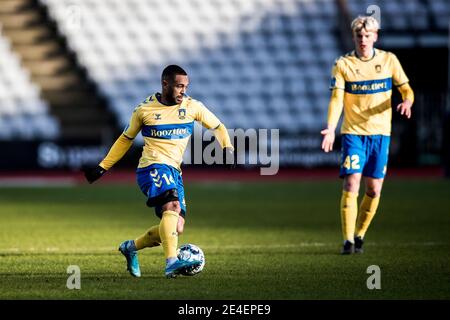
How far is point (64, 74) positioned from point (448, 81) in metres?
9.15

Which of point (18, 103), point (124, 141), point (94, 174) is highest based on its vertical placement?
point (18, 103)

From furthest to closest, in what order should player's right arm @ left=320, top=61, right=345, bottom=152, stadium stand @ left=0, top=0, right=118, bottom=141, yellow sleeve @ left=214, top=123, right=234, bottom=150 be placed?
1. stadium stand @ left=0, top=0, right=118, bottom=141
2. player's right arm @ left=320, top=61, right=345, bottom=152
3. yellow sleeve @ left=214, top=123, right=234, bottom=150

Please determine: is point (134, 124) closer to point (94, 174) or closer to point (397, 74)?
point (94, 174)

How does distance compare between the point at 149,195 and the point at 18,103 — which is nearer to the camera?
the point at 149,195

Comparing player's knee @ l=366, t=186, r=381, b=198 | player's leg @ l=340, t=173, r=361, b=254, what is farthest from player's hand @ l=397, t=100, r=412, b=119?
player's knee @ l=366, t=186, r=381, b=198

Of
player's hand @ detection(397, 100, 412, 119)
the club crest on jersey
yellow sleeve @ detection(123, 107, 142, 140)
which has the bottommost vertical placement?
yellow sleeve @ detection(123, 107, 142, 140)

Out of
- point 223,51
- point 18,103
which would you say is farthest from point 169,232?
point 223,51

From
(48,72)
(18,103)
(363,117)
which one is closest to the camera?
(363,117)

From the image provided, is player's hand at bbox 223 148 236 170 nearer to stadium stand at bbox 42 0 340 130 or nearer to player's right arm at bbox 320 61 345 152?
player's right arm at bbox 320 61 345 152

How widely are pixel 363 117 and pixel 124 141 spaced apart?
2.72 m

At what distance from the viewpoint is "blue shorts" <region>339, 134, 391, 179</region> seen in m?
9.62

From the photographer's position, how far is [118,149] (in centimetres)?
797

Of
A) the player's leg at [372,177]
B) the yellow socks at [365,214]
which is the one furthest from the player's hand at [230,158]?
the yellow socks at [365,214]

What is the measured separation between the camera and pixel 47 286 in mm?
7277
